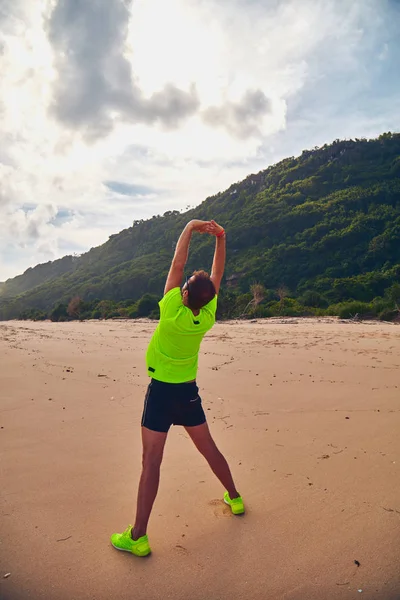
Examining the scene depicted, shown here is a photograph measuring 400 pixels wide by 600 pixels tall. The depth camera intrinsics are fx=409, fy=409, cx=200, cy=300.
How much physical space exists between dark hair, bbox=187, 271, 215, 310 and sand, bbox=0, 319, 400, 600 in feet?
5.26

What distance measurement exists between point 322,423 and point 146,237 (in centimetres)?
9588

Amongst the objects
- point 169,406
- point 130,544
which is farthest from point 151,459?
point 130,544

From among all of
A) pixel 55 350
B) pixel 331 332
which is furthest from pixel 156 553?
pixel 331 332

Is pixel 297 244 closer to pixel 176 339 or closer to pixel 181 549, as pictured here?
pixel 176 339

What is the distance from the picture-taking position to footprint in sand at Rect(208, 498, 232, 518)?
10.1 ft

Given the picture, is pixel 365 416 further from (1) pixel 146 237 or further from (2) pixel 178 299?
(1) pixel 146 237

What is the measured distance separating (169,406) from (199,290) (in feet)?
2.71

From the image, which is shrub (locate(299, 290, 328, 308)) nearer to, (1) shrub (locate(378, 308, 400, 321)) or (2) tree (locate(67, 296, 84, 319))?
(1) shrub (locate(378, 308, 400, 321))

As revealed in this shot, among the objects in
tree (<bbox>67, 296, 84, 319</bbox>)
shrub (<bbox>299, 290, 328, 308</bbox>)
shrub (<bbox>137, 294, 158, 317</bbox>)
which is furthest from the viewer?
tree (<bbox>67, 296, 84, 319</bbox>)

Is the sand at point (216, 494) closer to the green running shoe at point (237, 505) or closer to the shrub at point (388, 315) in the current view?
the green running shoe at point (237, 505)

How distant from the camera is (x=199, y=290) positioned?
2.71m

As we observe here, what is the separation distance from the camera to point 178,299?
9.07ft

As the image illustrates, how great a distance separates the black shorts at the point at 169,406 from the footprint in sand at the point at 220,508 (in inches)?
29.5

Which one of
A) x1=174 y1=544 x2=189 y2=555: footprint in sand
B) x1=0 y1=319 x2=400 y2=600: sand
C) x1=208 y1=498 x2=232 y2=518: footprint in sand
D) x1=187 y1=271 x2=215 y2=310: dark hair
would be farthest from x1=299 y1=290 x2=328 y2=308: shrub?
x1=174 y1=544 x2=189 y2=555: footprint in sand
